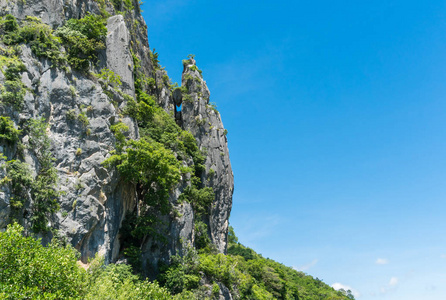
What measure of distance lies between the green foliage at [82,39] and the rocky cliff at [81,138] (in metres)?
0.09

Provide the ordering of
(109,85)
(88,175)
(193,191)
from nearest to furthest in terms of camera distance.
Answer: (88,175), (109,85), (193,191)

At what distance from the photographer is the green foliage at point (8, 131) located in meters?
20.1

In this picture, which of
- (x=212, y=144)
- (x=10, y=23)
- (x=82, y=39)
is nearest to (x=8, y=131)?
(x=10, y=23)

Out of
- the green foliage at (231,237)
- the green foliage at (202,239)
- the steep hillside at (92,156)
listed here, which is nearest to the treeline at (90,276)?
the steep hillside at (92,156)

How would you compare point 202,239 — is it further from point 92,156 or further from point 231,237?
point 231,237

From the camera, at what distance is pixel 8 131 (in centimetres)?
2039

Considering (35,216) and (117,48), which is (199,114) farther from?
(35,216)

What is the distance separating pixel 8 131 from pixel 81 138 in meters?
6.83

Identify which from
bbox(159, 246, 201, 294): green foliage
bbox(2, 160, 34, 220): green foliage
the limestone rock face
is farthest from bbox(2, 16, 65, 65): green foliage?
the limestone rock face

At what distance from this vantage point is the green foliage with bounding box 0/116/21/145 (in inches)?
791

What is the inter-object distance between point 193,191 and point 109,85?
51.3ft

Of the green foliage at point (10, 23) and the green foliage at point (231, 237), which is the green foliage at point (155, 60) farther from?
the green foliage at point (231, 237)

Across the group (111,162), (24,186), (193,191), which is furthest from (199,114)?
(24,186)

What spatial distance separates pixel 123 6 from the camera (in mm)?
44906
